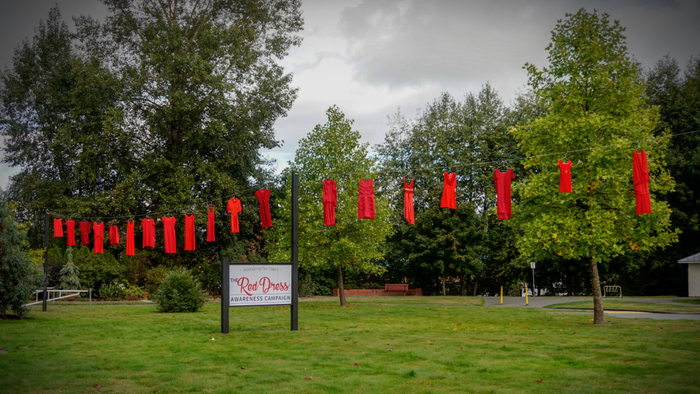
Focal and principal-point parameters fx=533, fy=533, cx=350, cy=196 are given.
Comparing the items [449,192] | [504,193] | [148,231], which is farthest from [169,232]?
[504,193]

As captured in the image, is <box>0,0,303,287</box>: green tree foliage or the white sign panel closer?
the white sign panel

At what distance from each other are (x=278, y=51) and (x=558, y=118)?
2549 centimetres

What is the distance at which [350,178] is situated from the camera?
26.3 metres

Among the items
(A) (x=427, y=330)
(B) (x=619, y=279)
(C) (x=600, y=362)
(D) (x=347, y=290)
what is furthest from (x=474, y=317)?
(B) (x=619, y=279)

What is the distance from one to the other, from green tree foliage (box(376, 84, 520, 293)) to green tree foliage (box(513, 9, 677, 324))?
69.4ft

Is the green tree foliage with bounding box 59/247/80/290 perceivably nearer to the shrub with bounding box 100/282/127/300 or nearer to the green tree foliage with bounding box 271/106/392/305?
the shrub with bounding box 100/282/127/300

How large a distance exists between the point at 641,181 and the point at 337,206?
45.6 ft

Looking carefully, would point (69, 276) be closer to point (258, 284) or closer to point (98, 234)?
point (98, 234)

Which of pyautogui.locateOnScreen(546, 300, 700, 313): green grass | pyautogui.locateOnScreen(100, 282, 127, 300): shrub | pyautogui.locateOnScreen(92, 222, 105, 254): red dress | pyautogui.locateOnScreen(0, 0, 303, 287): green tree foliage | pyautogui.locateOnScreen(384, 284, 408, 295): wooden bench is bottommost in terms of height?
pyautogui.locateOnScreen(384, 284, 408, 295): wooden bench

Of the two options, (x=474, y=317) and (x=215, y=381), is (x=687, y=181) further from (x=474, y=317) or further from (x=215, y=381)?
(x=215, y=381)

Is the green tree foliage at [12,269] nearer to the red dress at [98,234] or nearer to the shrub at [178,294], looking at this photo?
the shrub at [178,294]

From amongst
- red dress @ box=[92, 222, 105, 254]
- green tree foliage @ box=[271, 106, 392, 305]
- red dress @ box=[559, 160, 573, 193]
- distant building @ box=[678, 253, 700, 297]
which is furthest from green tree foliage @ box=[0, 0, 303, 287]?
distant building @ box=[678, 253, 700, 297]

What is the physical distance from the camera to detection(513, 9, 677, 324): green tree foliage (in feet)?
52.0

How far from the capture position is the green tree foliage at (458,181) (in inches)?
1566
